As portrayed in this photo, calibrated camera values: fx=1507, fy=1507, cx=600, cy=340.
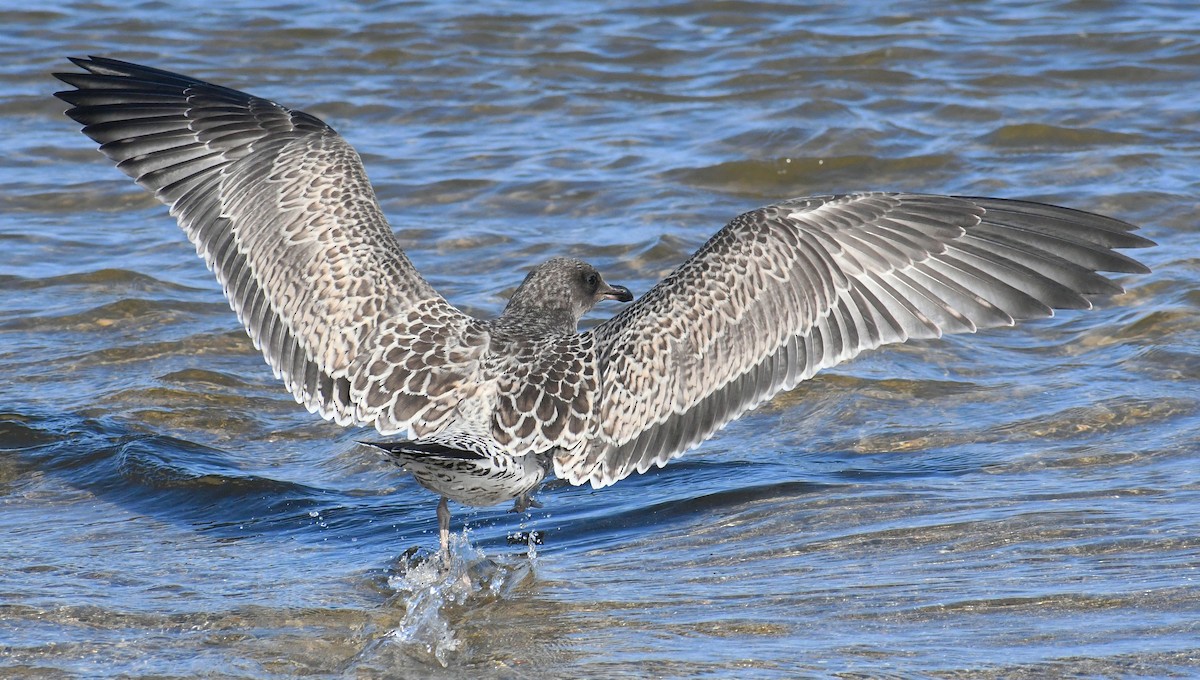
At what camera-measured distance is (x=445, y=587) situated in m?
4.92

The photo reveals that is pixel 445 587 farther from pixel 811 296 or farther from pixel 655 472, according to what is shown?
pixel 811 296

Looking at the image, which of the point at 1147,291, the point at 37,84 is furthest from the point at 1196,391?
the point at 37,84

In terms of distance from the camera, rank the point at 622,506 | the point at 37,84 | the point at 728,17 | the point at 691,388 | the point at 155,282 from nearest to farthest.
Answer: the point at 691,388
the point at 622,506
the point at 155,282
the point at 37,84
the point at 728,17

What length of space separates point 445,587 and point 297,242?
1.47 meters

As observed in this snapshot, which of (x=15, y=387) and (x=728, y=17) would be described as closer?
(x=15, y=387)

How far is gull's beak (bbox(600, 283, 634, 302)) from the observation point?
20.0 ft

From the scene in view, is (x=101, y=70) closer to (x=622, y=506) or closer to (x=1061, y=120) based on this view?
(x=622, y=506)

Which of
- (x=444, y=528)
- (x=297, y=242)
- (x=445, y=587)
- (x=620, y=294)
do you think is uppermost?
(x=297, y=242)

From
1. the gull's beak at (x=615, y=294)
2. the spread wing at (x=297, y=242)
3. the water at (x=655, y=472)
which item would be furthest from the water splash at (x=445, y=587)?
the gull's beak at (x=615, y=294)

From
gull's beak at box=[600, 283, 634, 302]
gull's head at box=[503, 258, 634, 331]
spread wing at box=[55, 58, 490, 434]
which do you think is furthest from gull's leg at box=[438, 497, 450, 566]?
gull's beak at box=[600, 283, 634, 302]

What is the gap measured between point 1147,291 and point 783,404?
2132mm

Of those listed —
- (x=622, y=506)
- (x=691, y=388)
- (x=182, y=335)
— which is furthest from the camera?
(x=182, y=335)

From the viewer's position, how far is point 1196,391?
630cm

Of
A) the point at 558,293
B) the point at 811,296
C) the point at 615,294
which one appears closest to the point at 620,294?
the point at 615,294
